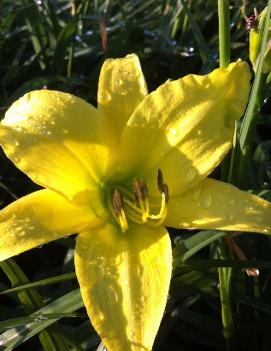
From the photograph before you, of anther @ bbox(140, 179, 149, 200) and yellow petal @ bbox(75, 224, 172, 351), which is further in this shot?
anther @ bbox(140, 179, 149, 200)

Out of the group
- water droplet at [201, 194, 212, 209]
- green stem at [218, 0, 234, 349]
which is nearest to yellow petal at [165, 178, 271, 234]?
water droplet at [201, 194, 212, 209]

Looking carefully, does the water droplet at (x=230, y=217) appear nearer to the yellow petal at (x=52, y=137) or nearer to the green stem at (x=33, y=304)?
the yellow petal at (x=52, y=137)

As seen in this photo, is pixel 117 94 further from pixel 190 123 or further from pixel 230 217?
pixel 230 217

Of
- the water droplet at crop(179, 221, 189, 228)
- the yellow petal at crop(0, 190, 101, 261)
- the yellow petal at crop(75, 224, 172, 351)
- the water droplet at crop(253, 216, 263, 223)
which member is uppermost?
the yellow petal at crop(0, 190, 101, 261)

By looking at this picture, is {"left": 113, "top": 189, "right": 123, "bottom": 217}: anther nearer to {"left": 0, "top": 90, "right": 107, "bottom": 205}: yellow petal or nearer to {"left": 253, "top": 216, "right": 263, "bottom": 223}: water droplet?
{"left": 0, "top": 90, "right": 107, "bottom": 205}: yellow petal

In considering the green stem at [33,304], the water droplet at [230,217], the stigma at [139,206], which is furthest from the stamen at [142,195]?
the green stem at [33,304]

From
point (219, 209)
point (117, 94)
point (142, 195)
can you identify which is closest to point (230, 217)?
point (219, 209)

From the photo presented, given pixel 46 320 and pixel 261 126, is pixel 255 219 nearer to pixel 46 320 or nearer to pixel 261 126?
pixel 46 320
